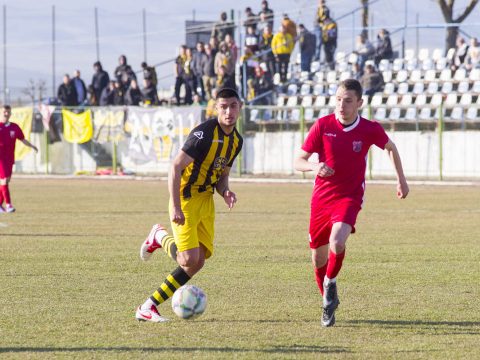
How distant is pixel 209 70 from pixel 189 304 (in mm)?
25098

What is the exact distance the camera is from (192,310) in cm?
765

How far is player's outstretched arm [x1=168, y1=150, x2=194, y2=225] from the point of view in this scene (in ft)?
24.7

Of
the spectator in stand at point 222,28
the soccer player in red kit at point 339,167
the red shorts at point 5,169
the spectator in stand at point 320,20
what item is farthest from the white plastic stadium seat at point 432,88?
the soccer player in red kit at point 339,167

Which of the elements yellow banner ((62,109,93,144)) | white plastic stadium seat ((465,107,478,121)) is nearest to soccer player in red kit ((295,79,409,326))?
white plastic stadium seat ((465,107,478,121))

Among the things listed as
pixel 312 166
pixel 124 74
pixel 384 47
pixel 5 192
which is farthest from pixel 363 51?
pixel 312 166

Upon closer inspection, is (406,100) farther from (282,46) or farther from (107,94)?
(107,94)

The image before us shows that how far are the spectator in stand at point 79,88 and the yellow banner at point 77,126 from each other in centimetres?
116

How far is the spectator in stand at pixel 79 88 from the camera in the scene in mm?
35312

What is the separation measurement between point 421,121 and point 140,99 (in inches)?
391

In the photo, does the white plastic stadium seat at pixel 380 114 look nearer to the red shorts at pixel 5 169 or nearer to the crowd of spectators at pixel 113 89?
the crowd of spectators at pixel 113 89

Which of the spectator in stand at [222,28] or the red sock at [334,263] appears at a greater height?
the spectator in stand at [222,28]

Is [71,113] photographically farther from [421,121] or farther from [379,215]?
[379,215]

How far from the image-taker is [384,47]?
1312 inches

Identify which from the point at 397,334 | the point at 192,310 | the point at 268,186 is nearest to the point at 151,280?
the point at 192,310
